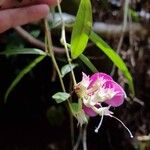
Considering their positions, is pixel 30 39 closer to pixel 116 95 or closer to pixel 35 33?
pixel 35 33

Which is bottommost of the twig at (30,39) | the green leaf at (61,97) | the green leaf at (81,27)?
the twig at (30,39)

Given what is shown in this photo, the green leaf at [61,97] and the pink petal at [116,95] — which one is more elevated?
the pink petal at [116,95]

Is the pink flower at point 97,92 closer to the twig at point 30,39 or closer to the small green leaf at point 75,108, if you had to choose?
the small green leaf at point 75,108

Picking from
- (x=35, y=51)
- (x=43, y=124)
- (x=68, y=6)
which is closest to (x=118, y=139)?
(x=43, y=124)

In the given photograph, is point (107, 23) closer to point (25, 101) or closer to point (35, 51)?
point (25, 101)

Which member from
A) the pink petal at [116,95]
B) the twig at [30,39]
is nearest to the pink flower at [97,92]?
the pink petal at [116,95]

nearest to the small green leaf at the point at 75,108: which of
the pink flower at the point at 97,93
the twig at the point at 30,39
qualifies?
the pink flower at the point at 97,93

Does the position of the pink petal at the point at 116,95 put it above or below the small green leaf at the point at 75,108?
above

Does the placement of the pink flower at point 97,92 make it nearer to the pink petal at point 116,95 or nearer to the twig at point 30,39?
the pink petal at point 116,95

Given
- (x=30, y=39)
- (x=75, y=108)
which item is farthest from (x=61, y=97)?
(x=30, y=39)

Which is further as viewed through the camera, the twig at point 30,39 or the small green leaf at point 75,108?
the twig at point 30,39
